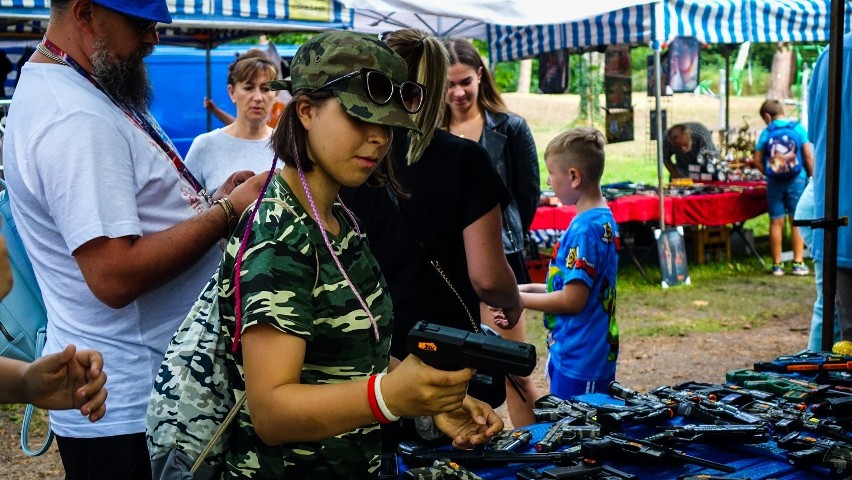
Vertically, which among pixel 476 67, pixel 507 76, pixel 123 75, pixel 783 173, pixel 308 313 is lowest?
pixel 783 173

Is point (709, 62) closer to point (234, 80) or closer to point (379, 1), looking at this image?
point (379, 1)

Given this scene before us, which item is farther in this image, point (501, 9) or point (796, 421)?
point (501, 9)

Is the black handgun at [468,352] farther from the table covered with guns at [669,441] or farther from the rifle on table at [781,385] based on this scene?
the rifle on table at [781,385]

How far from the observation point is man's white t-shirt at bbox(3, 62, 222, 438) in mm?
2291

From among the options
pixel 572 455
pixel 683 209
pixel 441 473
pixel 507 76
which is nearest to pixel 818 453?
pixel 572 455

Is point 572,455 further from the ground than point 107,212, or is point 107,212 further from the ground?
point 107,212

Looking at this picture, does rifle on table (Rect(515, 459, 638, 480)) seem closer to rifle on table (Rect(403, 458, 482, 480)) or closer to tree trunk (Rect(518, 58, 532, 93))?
rifle on table (Rect(403, 458, 482, 480))

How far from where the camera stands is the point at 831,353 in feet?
12.4

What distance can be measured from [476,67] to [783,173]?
22.2 ft

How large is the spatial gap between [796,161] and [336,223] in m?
9.46

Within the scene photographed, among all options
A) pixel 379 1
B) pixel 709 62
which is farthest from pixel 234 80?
pixel 709 62

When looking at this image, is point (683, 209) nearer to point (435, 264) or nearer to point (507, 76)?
point (435, 264)

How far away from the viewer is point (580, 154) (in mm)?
4184

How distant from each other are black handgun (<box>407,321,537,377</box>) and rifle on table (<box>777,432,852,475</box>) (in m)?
1.25
